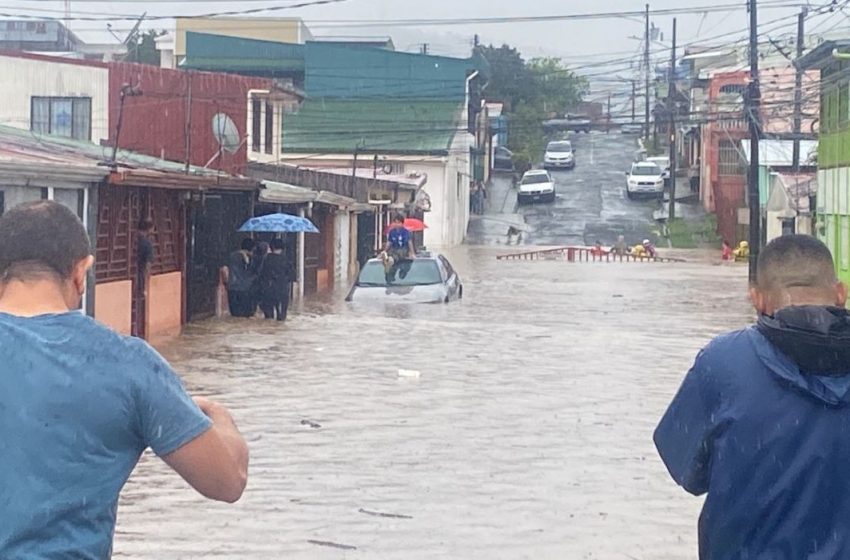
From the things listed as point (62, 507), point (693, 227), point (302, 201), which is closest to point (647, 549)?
point (62, 507)

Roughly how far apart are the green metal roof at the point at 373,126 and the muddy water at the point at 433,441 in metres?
31.9

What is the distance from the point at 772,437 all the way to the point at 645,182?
215 feet

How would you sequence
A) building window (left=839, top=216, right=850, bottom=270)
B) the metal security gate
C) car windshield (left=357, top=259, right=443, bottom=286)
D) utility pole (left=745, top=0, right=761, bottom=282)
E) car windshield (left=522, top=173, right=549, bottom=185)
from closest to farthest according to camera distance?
the metal security gate < car windshield (left=357, top=259, right=443, bottom=286) < building window (left=839, top=216, right=850, bottom=270) < utility pole (left=745, top=0, right=761, bottom=282) < car windshield (left=522, top=173, right=549, bottom=185)

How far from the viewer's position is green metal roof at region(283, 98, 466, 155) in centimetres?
5875

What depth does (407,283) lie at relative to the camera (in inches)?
1101

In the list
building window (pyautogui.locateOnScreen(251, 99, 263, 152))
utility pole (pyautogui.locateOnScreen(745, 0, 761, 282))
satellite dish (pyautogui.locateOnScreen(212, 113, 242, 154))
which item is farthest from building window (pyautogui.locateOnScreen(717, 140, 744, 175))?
satellite dish (pyautogui.locateOnScreen(212, 113, 242, 154))

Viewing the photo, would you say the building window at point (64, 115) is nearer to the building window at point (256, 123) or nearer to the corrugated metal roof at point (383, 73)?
the building window at point (256, 123)

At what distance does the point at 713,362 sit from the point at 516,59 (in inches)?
3581

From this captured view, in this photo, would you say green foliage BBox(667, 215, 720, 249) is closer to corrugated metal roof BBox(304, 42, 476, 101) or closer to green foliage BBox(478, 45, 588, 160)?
corrugated metal roof BBox(304, 42, 476, 101)

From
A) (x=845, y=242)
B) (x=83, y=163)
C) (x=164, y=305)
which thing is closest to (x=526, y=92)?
(x=845, y=242)

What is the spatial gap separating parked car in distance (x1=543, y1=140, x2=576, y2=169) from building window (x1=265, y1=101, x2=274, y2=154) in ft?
127

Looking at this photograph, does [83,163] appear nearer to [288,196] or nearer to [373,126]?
[288,196]

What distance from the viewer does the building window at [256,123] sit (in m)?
38.5

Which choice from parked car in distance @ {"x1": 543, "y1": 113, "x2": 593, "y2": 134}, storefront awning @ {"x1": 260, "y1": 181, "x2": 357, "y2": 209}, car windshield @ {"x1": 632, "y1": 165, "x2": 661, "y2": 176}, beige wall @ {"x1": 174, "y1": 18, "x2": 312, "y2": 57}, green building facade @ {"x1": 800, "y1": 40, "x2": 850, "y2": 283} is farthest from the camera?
parked car in distance @ {"x1": 543, "y1": 113, "x2": 593, "y2": 134}
